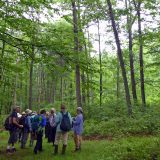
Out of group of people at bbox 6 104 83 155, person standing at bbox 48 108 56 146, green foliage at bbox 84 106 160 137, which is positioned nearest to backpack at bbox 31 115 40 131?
group of people at bbox 6 104 83 155

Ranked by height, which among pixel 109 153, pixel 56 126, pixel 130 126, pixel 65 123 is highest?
pixel 65 123

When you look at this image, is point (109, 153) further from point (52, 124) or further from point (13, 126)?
point (13, 126)

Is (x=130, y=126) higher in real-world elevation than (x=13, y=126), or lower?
lower

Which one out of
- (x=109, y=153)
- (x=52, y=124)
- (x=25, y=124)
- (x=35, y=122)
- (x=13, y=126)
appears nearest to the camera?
(x=109, y=153)

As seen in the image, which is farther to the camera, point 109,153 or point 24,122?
point 24,122

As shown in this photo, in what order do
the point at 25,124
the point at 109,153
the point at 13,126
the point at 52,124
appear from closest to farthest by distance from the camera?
the point at 109,153
the point at 13,126
the point at 52,124
the point at 25,124

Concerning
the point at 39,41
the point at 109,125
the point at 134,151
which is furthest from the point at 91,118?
the point at 39,41

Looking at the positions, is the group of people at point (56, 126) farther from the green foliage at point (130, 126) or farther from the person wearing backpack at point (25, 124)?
the green foliage at point (130, 126)

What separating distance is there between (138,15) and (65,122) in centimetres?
1527

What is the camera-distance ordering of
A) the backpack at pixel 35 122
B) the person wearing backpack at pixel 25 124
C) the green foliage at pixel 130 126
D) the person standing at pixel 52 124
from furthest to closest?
the green foliage at pixel 130 126, the person wearing backpack at pixel 25 124, the person standing at pixel 52 124, the backpack at pixel 35 122

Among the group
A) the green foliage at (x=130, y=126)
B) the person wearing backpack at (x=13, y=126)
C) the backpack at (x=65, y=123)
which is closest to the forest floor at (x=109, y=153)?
the person wearing backpack at (x=13, y=126)

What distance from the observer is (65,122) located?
39.5 feet

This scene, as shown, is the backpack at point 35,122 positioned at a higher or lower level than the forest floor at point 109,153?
higher

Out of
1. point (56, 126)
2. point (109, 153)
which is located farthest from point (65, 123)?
point (109, 153)
